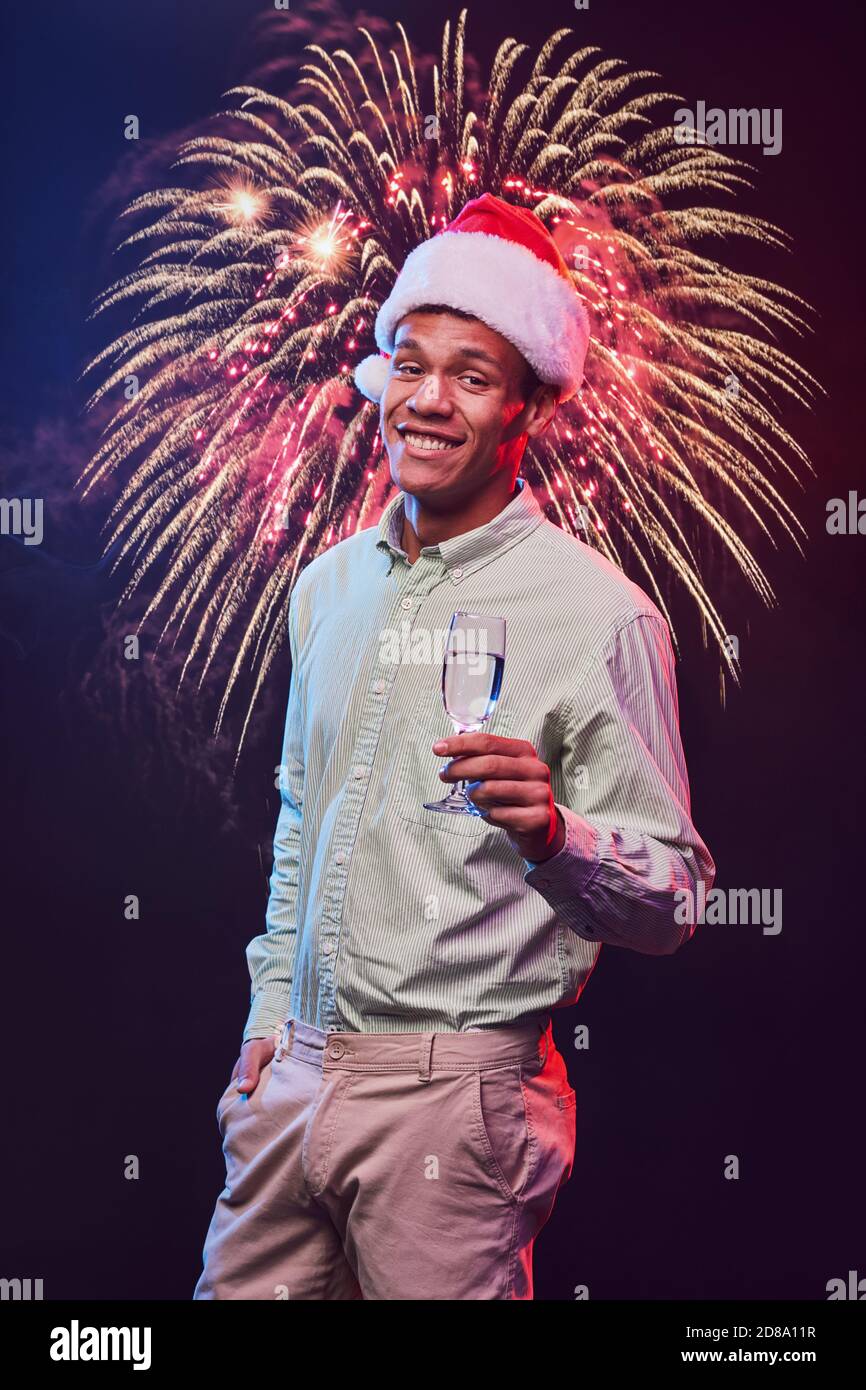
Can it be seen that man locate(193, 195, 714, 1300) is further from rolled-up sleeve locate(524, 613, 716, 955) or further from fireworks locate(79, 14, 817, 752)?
fireworks locate(79, 14, 817, 752)

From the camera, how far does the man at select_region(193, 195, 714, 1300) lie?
205 cm

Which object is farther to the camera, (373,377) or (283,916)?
(373,377)

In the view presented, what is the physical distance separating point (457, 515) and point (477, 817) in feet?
1.98

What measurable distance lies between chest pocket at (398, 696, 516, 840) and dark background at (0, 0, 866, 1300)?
1.42 meters

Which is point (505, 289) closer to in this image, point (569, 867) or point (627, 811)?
point (627, 811)

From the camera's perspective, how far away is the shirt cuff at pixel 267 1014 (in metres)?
2.39

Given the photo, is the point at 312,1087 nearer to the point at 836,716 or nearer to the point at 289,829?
the point at 289,829

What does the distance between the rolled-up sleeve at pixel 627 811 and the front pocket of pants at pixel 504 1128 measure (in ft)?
0.89

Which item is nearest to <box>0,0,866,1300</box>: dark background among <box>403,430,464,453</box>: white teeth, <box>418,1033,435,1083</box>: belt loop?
<box>403,430,464,453</box>: white teeth

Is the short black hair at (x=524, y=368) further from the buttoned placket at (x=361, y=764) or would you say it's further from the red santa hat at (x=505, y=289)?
the buttoned placket at (x=361, y=764)

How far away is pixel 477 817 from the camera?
2.04m

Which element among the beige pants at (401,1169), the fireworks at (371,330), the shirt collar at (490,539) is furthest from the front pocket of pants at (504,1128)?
the fireworks at (371,330)

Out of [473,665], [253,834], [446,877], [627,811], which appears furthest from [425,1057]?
[253,834]
